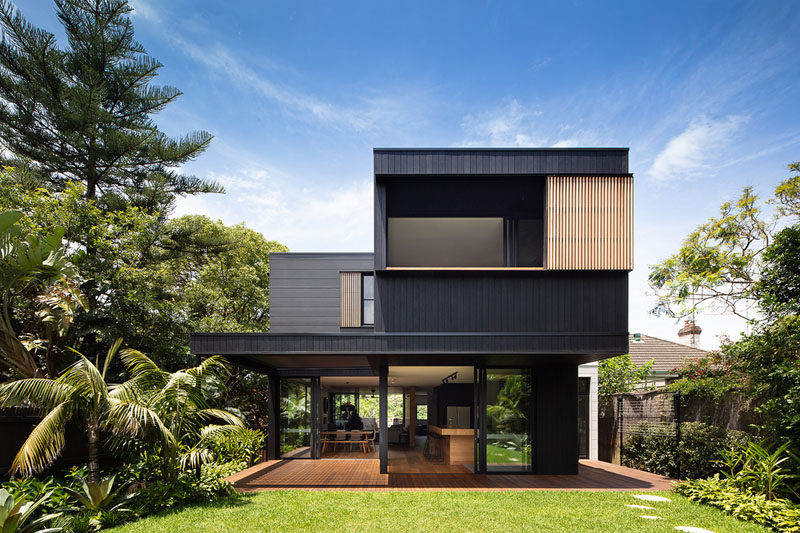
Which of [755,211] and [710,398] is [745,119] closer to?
[755,211]

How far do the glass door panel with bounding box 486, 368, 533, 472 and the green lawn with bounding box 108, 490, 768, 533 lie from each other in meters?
2.25

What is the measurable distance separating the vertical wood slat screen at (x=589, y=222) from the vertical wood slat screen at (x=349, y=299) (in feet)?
23.0

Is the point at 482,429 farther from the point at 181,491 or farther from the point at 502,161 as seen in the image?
the point at 181,491

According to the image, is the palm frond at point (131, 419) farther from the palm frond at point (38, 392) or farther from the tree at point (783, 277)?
the tree at point (783, 277)

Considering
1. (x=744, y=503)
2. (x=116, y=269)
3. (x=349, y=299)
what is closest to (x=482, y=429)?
(x=744, y=503)

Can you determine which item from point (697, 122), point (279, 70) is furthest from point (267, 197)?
point (697, 122)

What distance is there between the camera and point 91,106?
14.0m

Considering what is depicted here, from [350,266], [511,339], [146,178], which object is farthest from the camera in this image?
[146,178]

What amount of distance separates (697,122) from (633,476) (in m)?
9.45

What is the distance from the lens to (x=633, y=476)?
34.8 feet

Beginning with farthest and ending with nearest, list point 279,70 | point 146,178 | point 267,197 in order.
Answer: point 267,197, point 146,178, point 279,70

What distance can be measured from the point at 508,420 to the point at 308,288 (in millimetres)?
6749

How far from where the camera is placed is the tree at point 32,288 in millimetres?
8086

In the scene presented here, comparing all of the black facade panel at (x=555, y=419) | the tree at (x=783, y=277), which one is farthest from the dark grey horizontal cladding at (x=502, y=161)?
the black facade panel at (x=555, y=419)
